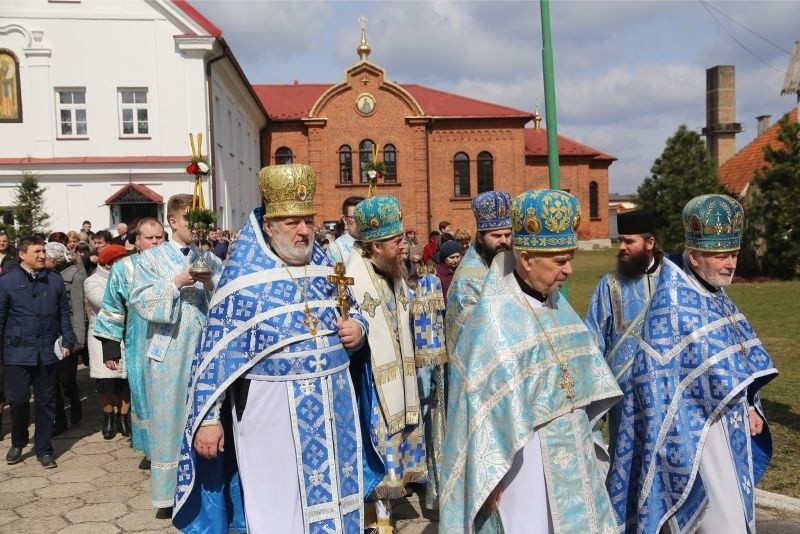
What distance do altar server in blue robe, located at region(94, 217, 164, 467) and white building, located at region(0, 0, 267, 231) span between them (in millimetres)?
17496

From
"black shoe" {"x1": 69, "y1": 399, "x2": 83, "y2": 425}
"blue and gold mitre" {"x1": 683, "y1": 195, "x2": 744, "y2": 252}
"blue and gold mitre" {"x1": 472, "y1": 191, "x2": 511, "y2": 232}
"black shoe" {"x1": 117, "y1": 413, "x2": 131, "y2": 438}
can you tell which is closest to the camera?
"blue and gold mitre" {"x1": 683, "y1": 195, "x2": 744, "y2": 252}

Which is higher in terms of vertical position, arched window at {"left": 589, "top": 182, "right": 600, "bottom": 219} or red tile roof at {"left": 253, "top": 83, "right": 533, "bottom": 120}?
red tile roof at {"left": 253, "top": 83, "right": 533, "bottom": 120}

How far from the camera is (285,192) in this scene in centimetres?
385

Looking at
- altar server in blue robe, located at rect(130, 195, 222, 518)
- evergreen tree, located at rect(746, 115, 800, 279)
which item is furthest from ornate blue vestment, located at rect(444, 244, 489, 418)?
evergreen tree, located at rect(746, 115, 800, 279)

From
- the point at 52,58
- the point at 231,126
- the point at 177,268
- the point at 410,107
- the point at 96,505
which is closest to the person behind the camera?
the point at 177,268

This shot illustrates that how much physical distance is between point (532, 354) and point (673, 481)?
1.26 meters

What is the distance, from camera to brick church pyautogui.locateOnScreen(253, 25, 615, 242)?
39.6 m

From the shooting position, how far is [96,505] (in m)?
6.05

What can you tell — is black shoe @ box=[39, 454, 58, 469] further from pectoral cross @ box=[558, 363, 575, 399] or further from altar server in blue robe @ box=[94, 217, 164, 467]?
pectoral cross @ box=[558, 363, 575, 399]

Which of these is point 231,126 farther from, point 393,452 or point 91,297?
point 393,452

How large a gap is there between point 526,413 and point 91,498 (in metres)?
4.54

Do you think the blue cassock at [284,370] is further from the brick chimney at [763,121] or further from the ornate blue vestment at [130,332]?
the brick chimney at [763,121]

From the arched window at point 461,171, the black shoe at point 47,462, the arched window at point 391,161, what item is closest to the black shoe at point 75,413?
the black shoe at point 47,462

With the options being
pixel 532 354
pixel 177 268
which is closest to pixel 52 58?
pixel 177 268
